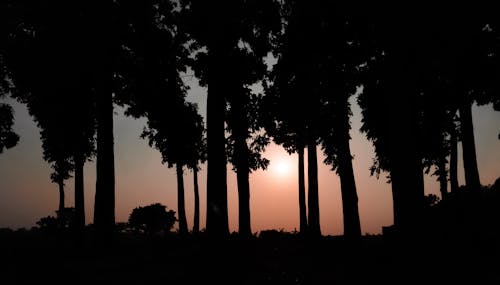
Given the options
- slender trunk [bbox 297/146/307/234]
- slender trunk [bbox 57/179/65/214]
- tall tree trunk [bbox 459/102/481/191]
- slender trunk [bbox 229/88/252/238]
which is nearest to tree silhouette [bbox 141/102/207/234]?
slender trunk [bbox 229/88/252/238]

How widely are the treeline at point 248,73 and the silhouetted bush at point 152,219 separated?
1289 cm

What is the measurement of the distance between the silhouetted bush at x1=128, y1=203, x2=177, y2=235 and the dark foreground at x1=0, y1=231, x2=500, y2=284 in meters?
19.6

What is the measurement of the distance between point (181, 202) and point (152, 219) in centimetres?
811

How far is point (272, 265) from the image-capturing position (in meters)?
11.6

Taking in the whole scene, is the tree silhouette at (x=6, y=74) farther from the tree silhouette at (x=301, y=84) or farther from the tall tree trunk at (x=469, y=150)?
the tall tree trunk at (x=469, y=150)

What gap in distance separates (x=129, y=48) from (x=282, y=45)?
5.89 meters

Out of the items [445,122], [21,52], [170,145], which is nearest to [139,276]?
[21,52]

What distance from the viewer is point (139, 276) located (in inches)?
403

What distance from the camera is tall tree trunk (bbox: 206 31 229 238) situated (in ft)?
40.3

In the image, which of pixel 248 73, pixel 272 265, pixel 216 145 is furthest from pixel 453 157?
pixel 216 145

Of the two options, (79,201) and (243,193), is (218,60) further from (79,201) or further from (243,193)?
(79,201)

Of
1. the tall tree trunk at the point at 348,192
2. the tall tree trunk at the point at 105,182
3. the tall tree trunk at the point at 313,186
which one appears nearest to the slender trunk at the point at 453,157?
the tall tree trunk at the point at 313,186

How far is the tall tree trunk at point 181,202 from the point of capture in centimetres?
2728

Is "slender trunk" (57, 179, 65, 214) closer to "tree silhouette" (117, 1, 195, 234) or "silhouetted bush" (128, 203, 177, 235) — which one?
"silhouetted bush" (128, 203, 177, 235)
